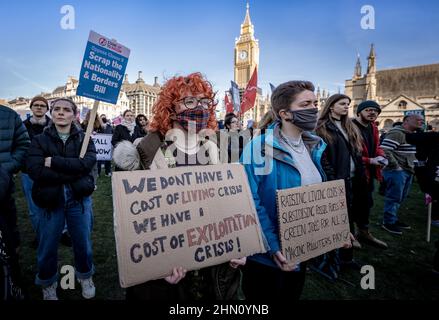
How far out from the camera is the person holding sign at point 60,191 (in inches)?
99.7

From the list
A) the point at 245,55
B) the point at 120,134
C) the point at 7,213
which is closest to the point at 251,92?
the point at 120,134

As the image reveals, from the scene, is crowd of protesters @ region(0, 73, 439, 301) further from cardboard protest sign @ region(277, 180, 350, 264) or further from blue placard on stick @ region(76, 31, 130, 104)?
blue placard on stick @ region(76, 31, 130, 104)

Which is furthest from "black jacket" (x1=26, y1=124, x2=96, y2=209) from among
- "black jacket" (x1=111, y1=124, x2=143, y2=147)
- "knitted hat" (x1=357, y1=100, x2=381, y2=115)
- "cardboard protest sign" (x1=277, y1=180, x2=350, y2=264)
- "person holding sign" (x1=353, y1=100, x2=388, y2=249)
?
"black jacket" (x1=111, y1=124, x2=143, y2=147)

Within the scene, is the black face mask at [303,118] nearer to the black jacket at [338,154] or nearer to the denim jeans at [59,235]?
the black jacket at [338,154]

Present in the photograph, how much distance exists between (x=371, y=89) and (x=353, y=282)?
64252 mm

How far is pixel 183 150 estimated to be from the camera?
194 cm

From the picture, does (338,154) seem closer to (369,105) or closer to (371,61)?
(369,105)

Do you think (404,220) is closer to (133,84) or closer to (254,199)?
(254,199)

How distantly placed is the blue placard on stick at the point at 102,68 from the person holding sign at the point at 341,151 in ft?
9.42

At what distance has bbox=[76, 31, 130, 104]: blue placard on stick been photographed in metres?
2.89

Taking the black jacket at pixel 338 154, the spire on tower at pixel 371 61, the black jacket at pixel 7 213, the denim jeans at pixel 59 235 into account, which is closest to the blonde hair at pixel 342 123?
the black jacket at pixel 338 154

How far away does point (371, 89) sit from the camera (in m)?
55.8

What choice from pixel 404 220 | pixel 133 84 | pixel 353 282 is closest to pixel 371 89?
pixel 404 220
